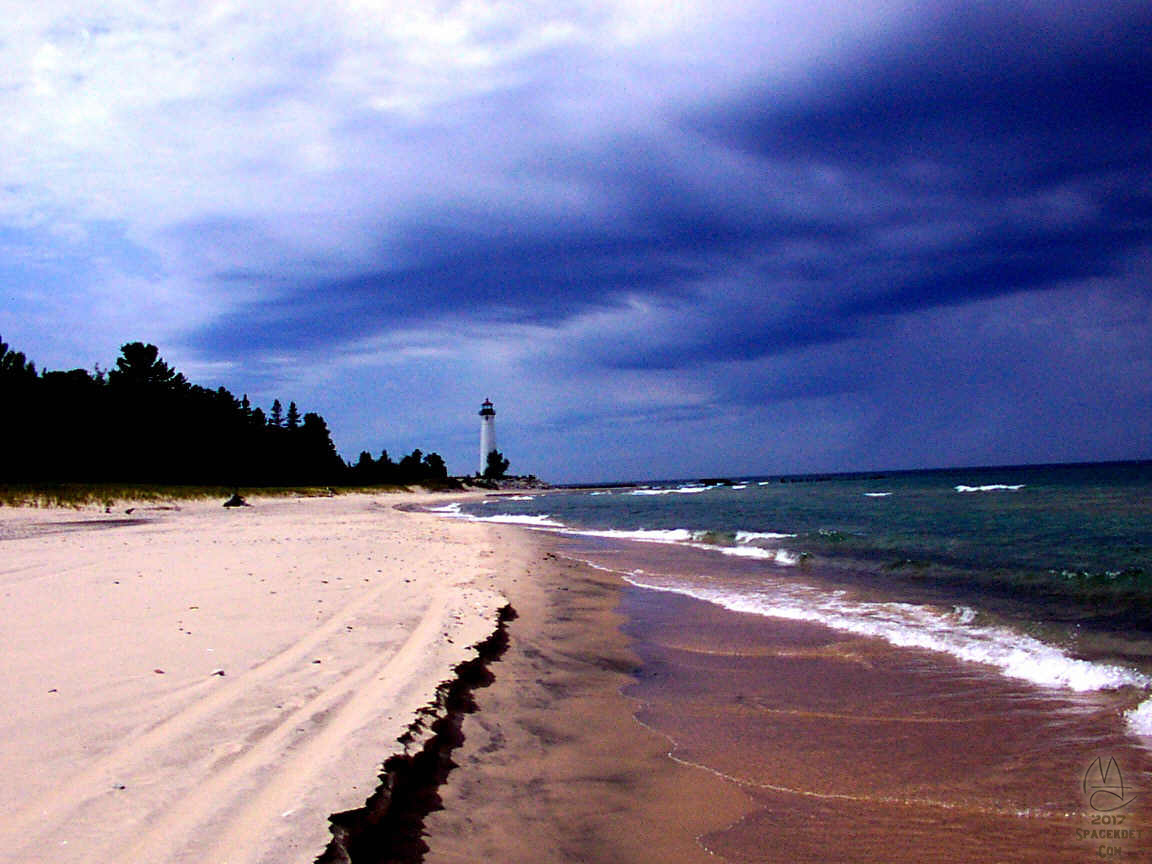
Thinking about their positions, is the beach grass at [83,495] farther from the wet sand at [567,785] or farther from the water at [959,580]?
the wet sand at [567,785]

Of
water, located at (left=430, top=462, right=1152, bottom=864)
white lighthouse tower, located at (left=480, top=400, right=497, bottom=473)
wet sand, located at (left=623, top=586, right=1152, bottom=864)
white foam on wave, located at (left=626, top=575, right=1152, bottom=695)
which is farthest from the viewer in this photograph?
white lighthouse tower, located at (left=480, top=400, right=497, bottom=473)

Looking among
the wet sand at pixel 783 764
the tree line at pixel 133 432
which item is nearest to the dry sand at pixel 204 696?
the wet sand at pixel 783 764

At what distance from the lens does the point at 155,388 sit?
2719 inches

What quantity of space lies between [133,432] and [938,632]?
227 feet

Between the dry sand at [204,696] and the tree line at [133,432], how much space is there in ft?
165

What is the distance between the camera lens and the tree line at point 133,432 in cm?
5478

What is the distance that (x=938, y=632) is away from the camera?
28.8 feet

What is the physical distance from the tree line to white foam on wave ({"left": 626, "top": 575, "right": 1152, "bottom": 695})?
5325 centimetres

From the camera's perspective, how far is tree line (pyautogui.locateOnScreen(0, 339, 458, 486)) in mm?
54781

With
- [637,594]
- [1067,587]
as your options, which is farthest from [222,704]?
[1067,587]

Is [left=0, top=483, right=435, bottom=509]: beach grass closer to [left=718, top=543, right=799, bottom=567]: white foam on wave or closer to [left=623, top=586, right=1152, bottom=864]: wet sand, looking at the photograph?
[left=718, top=543, right=799, bottom=567]: white foam on wave

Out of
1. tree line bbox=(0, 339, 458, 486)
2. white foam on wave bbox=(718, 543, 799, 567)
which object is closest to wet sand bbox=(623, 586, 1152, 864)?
white foam on wave bbox=(718, 543, 799, 567)

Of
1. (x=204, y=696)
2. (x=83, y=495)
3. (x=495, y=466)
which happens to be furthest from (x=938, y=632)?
(x=495, y=466)

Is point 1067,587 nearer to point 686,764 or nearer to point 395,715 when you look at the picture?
point 686,764
